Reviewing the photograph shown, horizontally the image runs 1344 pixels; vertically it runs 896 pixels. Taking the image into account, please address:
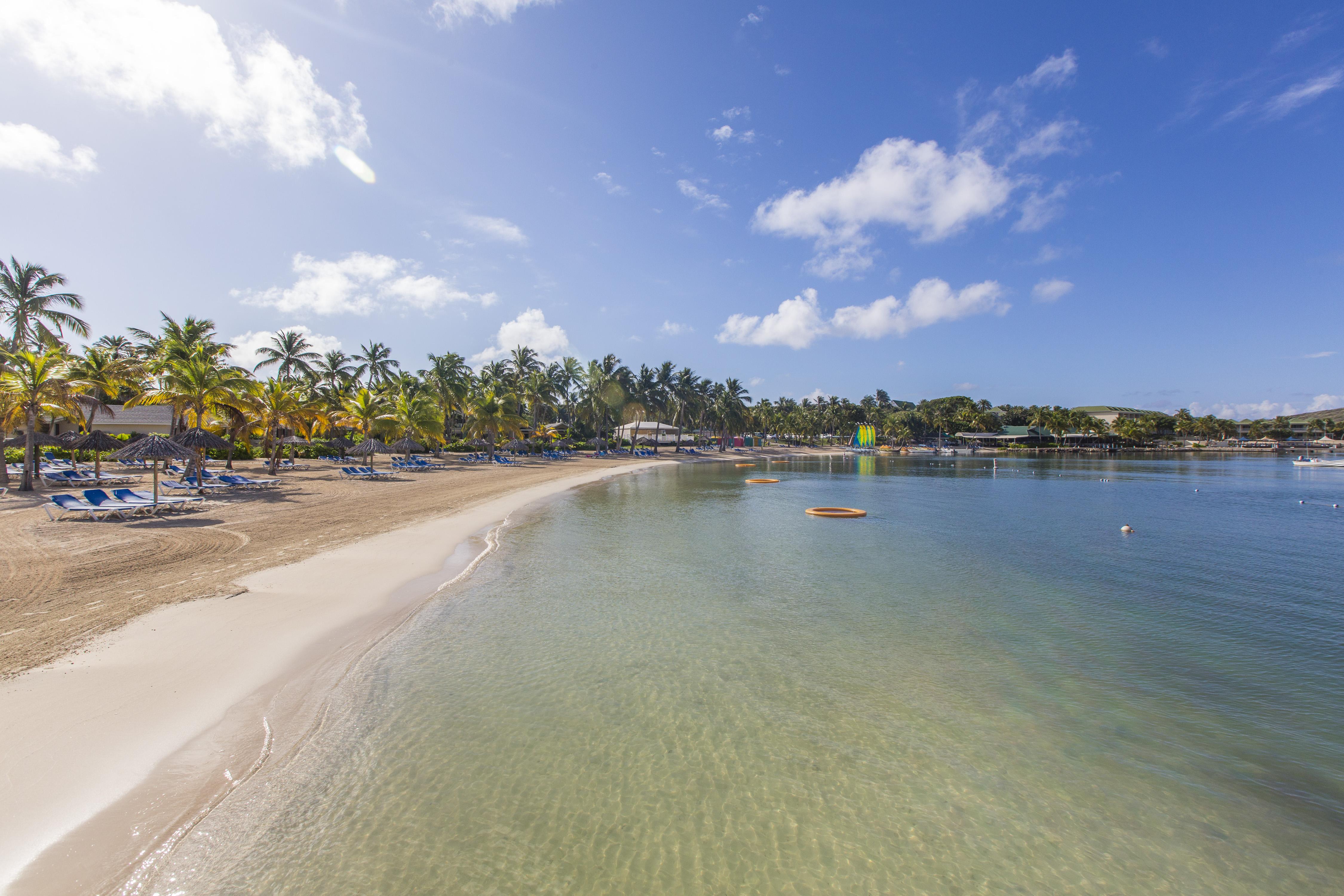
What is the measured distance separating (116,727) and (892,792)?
7769 mm

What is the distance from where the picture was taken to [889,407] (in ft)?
488

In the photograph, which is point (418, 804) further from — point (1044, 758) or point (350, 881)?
point (1044, 758)

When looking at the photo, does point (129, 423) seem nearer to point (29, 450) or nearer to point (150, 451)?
point (29, 450)

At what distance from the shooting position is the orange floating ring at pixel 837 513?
23.4 metres

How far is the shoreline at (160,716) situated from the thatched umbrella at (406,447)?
107ft

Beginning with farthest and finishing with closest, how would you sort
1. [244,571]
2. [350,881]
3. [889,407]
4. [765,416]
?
[889,407], [765,416], [244,571], [350,881]

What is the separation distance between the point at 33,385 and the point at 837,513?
30.3 m

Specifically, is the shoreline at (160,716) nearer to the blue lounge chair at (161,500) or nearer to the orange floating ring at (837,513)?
the blue lounge chair at (161,500)

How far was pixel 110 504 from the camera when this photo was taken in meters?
16.7

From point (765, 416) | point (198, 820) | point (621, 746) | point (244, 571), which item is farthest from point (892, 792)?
point (765, 416)

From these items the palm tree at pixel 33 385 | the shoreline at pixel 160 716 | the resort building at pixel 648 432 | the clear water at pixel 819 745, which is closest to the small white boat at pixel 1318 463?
the resort building at pixel 648 432

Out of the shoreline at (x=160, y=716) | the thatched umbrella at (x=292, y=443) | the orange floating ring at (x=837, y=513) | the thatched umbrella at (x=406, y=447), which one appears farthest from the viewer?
the thatched umbrella at (x=406, y=447)

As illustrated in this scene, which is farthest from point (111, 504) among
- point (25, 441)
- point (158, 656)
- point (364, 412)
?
point (364, 412)

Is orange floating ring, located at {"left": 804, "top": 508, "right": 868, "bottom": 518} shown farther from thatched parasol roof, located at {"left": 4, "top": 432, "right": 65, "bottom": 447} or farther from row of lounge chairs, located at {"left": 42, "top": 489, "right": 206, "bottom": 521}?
thatched parasol roof, located at {"left": 4, "top": 432, "right": 65, "bottom": 447}
